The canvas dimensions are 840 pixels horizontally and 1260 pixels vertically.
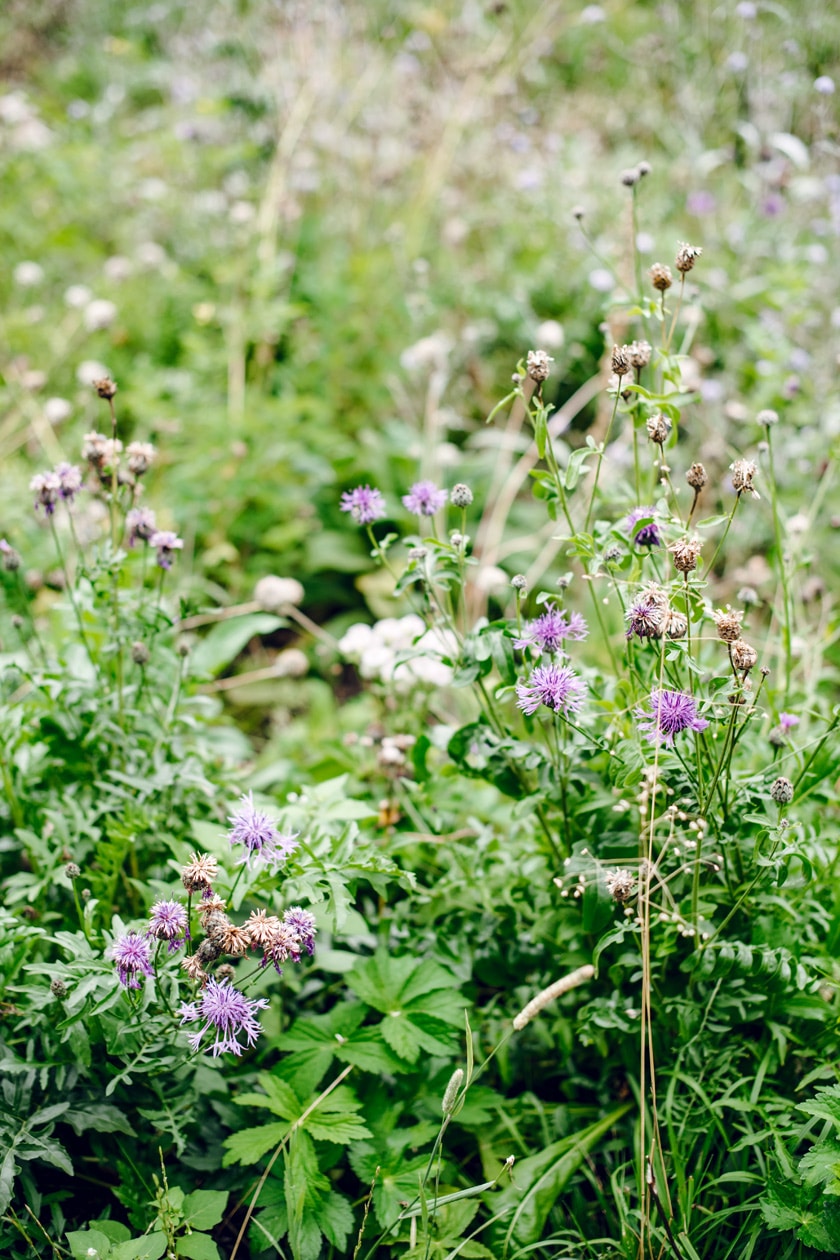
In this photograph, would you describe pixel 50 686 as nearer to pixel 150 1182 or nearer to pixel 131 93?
pixel 150 1182

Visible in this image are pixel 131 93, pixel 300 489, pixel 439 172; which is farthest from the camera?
pixel 131 93

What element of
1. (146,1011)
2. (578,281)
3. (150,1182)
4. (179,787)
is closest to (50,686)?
(179,787)

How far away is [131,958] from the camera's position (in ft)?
3.63

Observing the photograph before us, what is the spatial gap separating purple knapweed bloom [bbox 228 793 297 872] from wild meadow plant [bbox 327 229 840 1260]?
0.31m

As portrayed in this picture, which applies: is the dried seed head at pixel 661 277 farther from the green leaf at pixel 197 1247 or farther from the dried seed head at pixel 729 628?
the green leaf at pixel 197 1247

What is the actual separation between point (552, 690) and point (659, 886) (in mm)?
276

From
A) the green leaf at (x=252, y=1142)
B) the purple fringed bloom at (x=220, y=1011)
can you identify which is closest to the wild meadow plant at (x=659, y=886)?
the green leaf at (x=252, y=1142)

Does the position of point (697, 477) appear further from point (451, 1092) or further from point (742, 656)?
point (451, 1092)

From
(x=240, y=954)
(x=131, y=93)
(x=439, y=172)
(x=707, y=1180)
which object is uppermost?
(x=131, y=93)

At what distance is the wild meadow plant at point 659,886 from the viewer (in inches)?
47.4

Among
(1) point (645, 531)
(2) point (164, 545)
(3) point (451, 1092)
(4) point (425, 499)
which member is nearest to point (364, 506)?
(4) point (425, 499)

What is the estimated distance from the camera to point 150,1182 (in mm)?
1315

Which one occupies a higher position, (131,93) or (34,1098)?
(131,93)

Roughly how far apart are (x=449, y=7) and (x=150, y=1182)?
5.24m
